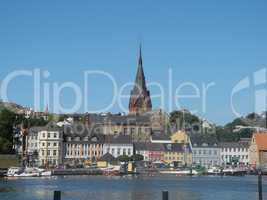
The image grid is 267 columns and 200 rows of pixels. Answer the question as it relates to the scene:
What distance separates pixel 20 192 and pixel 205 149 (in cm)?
8558

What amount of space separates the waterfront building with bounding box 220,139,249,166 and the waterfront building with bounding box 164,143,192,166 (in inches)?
356

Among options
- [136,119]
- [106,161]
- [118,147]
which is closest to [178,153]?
[118,147]

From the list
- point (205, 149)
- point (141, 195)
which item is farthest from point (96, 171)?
point (141, 195)

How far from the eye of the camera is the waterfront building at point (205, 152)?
138 meters

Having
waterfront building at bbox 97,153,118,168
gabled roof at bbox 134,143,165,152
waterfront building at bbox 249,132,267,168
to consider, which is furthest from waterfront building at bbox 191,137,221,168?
waterfront building at bbox 97,153,118,168

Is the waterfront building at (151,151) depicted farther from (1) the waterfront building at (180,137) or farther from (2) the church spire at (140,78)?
(2) the church spire at (140,78)

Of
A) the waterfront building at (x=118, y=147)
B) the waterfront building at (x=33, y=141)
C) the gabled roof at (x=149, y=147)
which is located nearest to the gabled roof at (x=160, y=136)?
the gabled roof at (x=149, y=147)

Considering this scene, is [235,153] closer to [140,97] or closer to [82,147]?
[82,147]

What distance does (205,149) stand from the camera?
455 feet

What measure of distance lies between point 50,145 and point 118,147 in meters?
16.2

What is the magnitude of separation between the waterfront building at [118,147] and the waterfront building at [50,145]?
11.6 m

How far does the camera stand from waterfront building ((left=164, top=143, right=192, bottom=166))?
136 m

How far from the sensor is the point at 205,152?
455 feet

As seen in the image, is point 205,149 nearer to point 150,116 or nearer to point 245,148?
point 245,148
